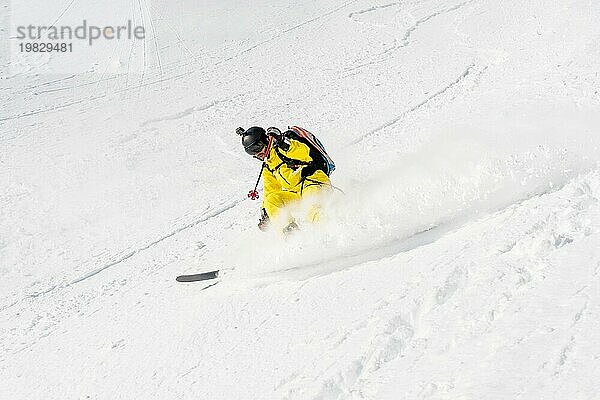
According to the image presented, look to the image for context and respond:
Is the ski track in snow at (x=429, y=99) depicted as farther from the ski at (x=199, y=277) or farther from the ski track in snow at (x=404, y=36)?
the ski at (x=199, y=277)

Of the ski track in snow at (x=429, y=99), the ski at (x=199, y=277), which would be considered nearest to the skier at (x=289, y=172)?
the ski at (x=199, y=277)

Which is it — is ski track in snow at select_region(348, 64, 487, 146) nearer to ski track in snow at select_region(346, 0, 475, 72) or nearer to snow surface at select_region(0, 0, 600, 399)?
snow surface at select_region(0, 0, 600, 399)

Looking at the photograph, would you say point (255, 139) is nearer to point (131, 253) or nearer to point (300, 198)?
point (300, 198)

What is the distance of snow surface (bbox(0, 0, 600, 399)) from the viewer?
10.6 ft

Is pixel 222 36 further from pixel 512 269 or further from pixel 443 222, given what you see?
pixel 512 269

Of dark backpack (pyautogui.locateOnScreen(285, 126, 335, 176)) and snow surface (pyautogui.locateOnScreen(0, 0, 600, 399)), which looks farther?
dark backpack (pyautogui.locateOnScreen(285, 126, 335, 176))

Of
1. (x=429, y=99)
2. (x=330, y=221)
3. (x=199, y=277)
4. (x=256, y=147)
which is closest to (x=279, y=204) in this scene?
(x=330, y=221)

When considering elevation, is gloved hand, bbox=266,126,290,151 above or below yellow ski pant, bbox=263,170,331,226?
above

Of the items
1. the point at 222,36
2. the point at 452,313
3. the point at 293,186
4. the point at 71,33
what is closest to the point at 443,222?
the point at 293,186

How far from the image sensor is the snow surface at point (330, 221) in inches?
127

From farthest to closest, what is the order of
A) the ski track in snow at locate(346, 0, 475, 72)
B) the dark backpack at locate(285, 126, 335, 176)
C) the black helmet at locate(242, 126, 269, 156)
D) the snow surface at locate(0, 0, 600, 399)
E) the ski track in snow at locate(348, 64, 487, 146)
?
the ski track in snow at locate(346, 0, 475, 72) < the ski track in snow at locate(348, 64, 487, 146) < the dark backpack at locate(285, 126, 335, 176) < the black helmet at locate(242, 126, 269, 156) < the snow surface at locate(0, 0, 600, 399)

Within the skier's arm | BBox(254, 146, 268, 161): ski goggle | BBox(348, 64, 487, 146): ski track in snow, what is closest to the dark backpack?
BBox(254, 146, 268, 161): ski goggle

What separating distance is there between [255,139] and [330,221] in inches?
38.0

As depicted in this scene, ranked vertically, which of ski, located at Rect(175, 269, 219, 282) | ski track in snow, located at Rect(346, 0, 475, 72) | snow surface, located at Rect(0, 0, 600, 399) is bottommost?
ski, located at Rect(175, 269, 219, 282)
